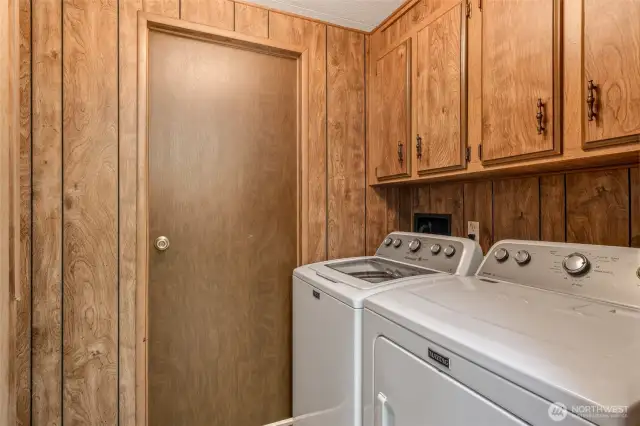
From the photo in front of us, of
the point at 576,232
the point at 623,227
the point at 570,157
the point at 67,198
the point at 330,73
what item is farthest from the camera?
the point at 330,73

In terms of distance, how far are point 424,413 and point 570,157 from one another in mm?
860

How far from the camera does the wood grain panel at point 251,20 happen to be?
169cm

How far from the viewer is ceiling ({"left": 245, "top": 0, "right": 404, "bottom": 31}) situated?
5.62ft

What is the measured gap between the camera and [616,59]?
0.89m

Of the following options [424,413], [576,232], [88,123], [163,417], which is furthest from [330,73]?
[163,417]

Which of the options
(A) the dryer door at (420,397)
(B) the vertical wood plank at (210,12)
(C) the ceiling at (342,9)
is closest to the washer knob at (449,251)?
(A) the dryer door at (420,397)

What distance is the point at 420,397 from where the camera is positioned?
2.68 ft

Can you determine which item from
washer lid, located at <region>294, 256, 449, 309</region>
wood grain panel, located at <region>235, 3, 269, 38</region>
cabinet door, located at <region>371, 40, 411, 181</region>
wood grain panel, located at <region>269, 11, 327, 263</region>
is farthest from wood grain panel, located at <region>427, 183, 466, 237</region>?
wood grain panel, located at <region>235, 3, 269, 38</region>

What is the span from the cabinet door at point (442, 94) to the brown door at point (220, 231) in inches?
27.9

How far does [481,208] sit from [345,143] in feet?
2.72

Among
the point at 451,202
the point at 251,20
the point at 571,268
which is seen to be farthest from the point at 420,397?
the point at 251,20

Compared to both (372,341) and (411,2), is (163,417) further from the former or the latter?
(411,2)

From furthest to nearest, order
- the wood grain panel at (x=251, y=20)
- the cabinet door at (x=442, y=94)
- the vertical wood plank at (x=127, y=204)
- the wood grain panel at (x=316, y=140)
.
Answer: the wood grain panel at (x=316, y=140) < the wood grain panel at (x=251, y=20) < the vertical wood plank at (x=127, y=204) < the cabinet door at (x=442, y=94)

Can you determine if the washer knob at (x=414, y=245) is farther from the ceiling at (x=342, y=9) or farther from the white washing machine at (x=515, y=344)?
the ceiling at (x=342, y=9)
